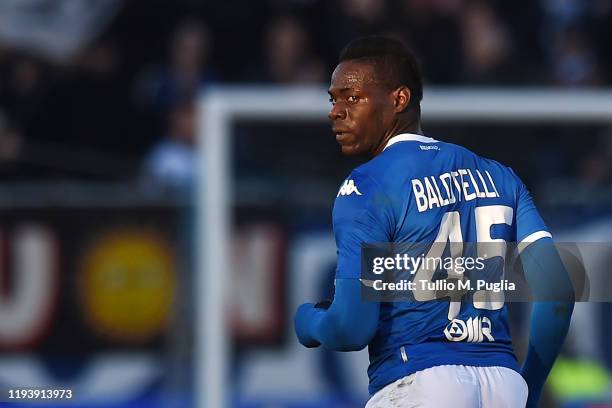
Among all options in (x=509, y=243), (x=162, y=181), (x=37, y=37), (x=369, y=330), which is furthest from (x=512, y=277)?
(x=37, y=37)

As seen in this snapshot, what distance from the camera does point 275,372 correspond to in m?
7.64

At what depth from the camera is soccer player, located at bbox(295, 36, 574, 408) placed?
319cm

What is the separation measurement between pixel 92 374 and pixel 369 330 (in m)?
4.99

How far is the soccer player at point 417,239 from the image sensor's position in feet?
10.5

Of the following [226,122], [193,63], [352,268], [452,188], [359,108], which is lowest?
[352,268]

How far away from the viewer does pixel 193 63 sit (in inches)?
364

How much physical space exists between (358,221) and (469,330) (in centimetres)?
43

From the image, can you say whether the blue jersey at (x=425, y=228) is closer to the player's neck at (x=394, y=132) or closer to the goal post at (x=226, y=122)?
the player's neck at (x=394, y=132)

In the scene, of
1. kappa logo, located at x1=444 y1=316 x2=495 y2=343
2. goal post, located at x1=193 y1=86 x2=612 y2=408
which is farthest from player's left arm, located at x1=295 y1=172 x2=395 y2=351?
goal post, located at x1=193 y1=86 x2=612 y2=408

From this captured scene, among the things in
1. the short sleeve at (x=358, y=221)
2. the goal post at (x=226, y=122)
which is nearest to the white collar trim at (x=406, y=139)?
the short sleeve at (x=358, y=221)

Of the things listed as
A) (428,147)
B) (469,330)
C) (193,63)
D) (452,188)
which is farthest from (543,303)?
(193,63)

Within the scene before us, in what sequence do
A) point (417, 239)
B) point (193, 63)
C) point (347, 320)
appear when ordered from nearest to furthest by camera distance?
point (347, 320) < point (417, 239) < point (193, 63)

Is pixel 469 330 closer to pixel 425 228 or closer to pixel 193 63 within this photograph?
pixel 425 228

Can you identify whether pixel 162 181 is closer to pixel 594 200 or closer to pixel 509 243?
pixel 594 200
